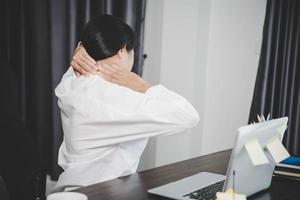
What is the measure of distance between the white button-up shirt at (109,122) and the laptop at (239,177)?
0.23 metres

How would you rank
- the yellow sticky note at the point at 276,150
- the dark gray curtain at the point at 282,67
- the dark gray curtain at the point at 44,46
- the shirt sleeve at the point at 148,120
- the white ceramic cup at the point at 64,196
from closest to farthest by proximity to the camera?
the white ceramic cup at the point at 64,196, the yellow sticky note at the point at 276,150, the shirt sleeve at the point at 148,120, the dark gray curtain at the point at 44,46, the dark gray curtain at the point at 282,67

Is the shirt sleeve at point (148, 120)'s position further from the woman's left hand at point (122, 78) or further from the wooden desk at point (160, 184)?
the wooden desk at point (160, 184)

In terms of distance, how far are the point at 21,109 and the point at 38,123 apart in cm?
16

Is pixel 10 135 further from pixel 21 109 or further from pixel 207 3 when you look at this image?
pixel 207 3

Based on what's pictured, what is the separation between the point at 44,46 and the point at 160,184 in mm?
1730

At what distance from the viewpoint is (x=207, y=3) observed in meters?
3.01

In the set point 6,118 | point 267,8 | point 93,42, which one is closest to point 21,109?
point 6,118

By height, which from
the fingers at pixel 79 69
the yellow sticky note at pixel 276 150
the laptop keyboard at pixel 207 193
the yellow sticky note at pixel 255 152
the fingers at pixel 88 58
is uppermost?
the fingers at pixel 88 58

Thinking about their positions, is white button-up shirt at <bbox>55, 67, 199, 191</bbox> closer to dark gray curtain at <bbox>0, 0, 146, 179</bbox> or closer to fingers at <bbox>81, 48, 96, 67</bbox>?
fingers at <bbox>81, 48, 96, 67</bbox>

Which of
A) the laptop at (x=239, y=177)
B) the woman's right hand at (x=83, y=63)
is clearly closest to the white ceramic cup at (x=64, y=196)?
the laptop at (x=239, y=177)

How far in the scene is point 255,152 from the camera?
105 centimetres

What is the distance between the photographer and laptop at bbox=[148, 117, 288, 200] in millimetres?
1063

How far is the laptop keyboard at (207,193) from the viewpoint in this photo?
1.18 meters

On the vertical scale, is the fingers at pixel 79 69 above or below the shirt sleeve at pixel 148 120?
above
